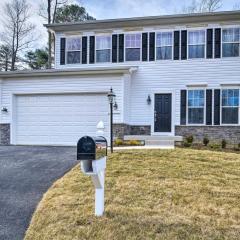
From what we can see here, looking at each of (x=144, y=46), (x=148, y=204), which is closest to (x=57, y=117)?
(x=144, y=46)

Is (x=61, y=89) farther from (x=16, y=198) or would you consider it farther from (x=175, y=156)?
(x=16, y=198)

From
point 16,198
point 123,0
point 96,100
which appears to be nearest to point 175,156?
point 16,198

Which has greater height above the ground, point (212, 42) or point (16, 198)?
point (212, 42)

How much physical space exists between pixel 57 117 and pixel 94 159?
35.6ft

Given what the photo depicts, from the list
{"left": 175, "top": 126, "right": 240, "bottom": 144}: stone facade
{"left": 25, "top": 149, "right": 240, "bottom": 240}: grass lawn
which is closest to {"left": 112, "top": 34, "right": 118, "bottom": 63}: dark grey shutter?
{"left": 175, "top": 126, "right": 240, "bottom": 144}: stone facade

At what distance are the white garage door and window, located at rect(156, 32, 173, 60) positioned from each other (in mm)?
3187

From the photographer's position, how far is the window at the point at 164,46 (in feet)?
54.8

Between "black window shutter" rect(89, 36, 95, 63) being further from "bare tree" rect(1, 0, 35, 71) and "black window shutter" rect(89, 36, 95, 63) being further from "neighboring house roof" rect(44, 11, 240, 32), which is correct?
"bare tree" rect(1, 0, 35, 71)

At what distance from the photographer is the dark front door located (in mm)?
16547

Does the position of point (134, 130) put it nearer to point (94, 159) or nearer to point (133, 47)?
point (133, 47)

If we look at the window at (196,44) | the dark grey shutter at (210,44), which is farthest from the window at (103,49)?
the dark grey shutter at (210,44)

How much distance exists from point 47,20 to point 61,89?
16.3 metres

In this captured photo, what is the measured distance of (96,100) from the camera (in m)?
15.8

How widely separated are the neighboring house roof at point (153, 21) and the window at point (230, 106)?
3004mm
